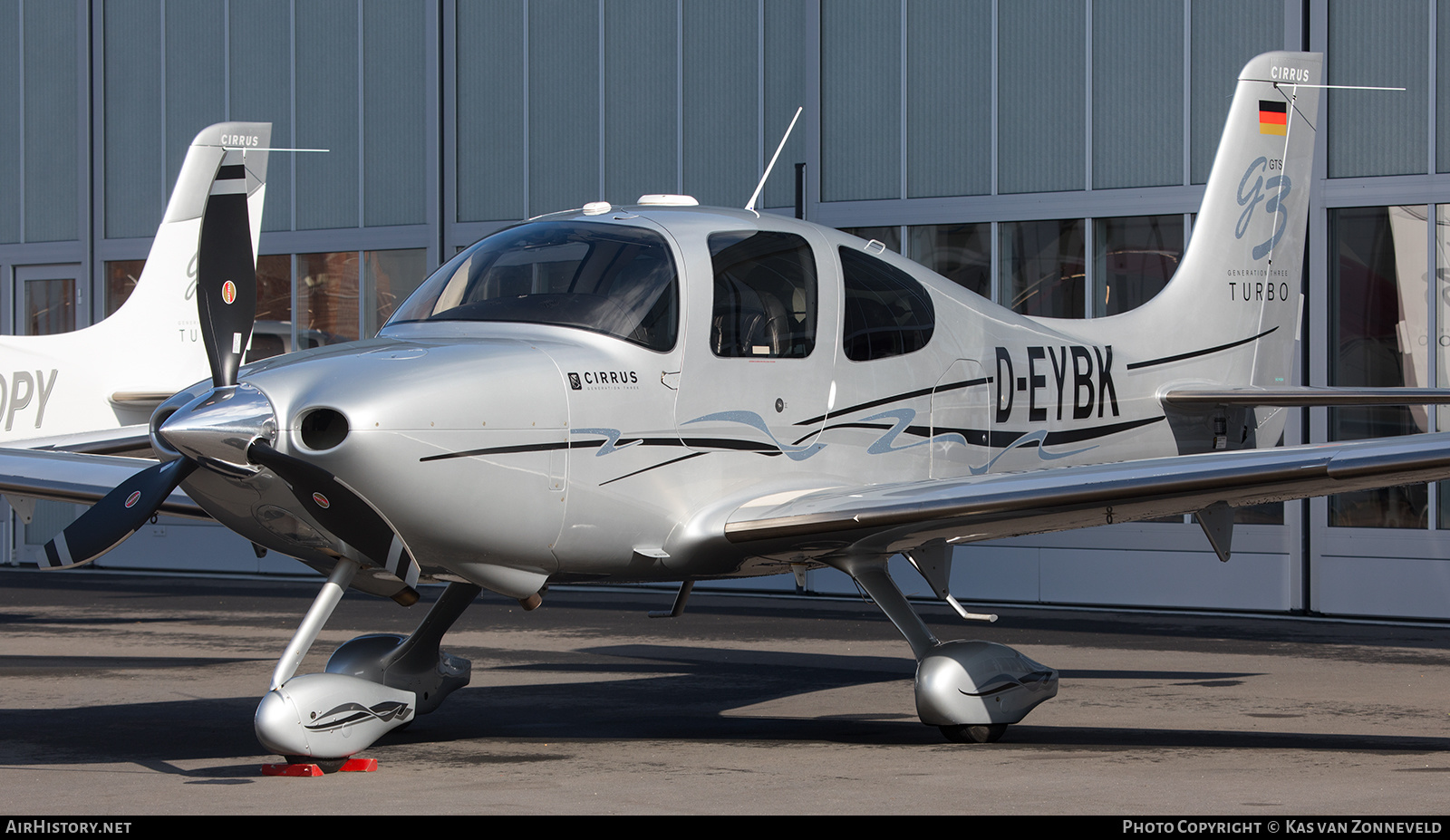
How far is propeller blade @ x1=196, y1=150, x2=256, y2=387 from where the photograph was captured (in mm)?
6918

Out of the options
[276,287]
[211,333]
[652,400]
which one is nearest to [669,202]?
[652,400]

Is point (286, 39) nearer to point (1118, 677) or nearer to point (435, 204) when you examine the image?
point (435, 204)

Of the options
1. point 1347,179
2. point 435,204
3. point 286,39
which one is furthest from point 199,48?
point 1347,179

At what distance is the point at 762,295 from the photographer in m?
7.79

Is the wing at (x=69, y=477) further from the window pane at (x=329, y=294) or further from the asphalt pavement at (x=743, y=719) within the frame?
the window pane at (x=329, y=294)

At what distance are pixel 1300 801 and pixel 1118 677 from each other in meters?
4.84

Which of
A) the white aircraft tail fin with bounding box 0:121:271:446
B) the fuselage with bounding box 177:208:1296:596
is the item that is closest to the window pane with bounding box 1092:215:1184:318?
the fuselage with bounding box 177:208:1296:596

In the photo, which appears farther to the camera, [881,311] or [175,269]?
[175,269]

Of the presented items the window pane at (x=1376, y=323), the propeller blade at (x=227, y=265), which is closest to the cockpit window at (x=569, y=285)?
the propeller blade at (x=227, y=265)

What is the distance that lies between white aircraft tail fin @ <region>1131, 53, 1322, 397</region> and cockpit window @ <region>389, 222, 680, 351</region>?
4571 mm

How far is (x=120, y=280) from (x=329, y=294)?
3.61m

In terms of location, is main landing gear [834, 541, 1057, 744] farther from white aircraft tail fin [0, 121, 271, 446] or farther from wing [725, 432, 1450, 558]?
white aircraft tail fin [0, 121, 271, 446]

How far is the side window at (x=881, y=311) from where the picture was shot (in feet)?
26.8

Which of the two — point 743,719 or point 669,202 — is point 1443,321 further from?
point 669,202
